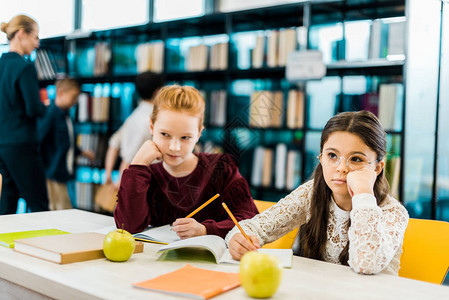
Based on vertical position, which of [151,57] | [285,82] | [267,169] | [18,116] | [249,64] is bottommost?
[267,169]

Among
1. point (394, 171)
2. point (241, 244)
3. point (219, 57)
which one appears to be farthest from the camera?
point (219, 57)

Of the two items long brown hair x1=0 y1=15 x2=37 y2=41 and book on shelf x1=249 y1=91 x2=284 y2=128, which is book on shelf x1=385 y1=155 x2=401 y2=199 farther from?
long brown hair x1=0 y1=15 x2=37 y2=41

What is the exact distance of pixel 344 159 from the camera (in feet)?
4.54

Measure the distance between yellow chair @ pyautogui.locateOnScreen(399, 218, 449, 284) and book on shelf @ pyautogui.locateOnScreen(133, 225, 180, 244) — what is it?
69 cm

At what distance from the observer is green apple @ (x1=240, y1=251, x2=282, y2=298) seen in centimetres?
89

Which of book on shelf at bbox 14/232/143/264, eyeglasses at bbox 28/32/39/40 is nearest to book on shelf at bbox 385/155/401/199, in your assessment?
book on shelf at bbox 14/232/143/264

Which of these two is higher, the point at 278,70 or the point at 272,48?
the point at 272,48

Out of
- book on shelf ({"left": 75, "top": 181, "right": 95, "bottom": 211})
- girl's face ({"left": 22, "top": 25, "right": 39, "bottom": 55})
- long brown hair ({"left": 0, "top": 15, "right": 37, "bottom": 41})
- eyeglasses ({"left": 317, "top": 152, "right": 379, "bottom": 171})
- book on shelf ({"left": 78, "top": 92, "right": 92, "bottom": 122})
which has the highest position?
long brown hair ({"left": 0, "top": 15, "right": 37, "bottom": 41})

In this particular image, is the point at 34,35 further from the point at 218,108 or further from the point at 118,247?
the point at 118,247

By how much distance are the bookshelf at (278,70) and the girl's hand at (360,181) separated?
62.6 inches

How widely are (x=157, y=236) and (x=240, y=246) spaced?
340 millimetres

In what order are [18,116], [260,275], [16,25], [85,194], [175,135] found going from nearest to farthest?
1. [260,275]
2. [175,135]
3. [16,25]
4. [18,116]
5. [85,194]

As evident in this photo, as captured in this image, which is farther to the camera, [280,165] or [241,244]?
[280,165]

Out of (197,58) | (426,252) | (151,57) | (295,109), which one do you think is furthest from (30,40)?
(426,252)
